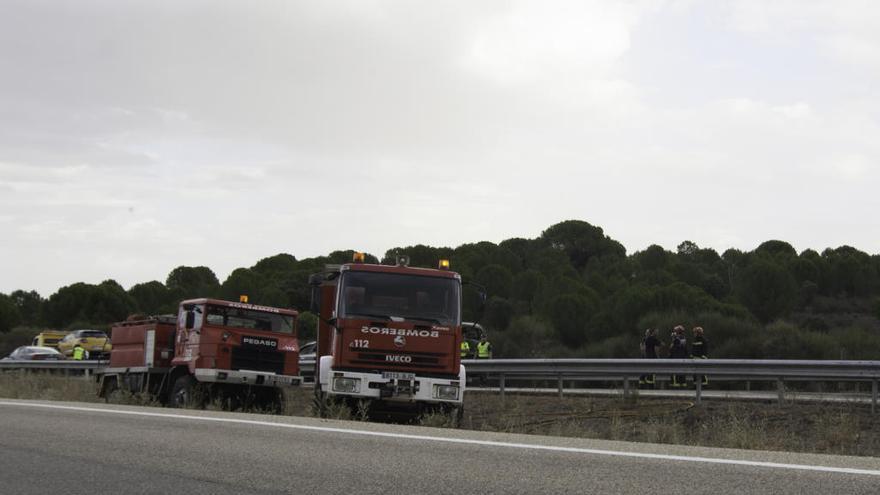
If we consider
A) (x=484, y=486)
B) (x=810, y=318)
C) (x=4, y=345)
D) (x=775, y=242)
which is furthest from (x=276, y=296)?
(x=484, y=486)

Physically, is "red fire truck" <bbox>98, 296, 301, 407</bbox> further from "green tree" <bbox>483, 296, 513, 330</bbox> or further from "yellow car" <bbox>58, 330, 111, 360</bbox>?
"green tree" <bbox>483, 296, 513, 330</bbox>

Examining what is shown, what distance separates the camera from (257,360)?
21875 mm

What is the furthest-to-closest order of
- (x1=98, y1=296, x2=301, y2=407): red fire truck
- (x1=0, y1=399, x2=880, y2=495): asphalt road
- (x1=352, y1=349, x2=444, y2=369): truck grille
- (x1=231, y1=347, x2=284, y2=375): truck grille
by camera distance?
(x1=231, y1=347, x2=284, y2=375): truck grille < (x1=98, y1=296, x2=301, y2=407): red fire truck < (x1=352, y1=349, x2=444, y2=369): truck grille < (x1=0, y1=399, x2=880, y2=495): asphalt road

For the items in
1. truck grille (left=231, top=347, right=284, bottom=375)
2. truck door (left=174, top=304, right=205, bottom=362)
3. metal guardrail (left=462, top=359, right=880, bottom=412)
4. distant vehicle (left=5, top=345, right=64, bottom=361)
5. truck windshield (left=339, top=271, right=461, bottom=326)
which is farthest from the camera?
distant vehicle (left=5, top=345, right=64, bottom=361)

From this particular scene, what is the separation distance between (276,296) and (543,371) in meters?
50.2

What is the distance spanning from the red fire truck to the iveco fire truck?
4.32 meters

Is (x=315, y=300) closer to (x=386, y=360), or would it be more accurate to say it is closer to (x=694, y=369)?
(x=386, y=360)

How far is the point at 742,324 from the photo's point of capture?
141 ft

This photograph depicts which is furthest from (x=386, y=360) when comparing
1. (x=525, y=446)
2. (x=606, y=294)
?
(x=606, y=294)

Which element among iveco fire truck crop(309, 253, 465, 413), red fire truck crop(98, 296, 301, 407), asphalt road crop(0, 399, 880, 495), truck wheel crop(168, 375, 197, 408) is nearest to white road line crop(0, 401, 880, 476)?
asphalt road crop(0, 399, 880, 495)

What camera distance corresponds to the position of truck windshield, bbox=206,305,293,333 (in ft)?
71.2

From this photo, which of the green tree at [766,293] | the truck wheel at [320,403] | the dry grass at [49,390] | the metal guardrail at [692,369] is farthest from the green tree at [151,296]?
the truck wheel at [320,403]

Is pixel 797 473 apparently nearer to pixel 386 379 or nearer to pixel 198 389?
pixel 386 379

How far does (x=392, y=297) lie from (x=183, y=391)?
21.1 ft
